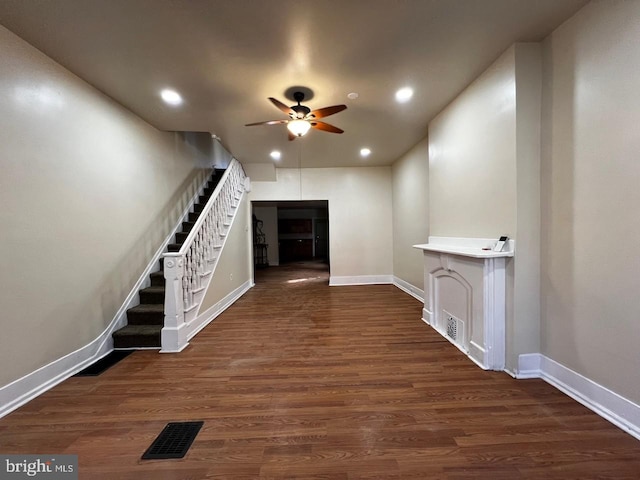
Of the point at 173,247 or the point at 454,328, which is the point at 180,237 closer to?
the point at 173,247

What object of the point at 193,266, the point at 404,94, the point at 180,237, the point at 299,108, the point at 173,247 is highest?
the point at 404,94

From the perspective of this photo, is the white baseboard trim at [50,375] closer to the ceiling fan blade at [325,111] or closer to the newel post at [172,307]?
the newel post at [172,307]

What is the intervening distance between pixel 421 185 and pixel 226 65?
340 cm

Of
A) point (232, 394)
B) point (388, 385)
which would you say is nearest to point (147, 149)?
point (232, 394)

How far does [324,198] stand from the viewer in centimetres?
577

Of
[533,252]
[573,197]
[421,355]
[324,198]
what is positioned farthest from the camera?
[324,198]

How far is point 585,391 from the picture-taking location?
5.59 feet

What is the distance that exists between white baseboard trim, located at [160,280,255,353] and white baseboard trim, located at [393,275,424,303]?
3.38 metres

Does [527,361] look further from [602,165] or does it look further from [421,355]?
[602,165]

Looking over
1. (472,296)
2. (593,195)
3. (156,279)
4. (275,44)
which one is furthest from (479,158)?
(156,279)

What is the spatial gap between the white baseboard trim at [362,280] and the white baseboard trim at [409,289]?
8.8 inches

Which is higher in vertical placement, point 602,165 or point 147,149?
point 147,149

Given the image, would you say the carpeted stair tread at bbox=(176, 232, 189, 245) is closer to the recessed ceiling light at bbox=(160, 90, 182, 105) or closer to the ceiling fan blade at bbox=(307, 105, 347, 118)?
the recessed ceiling light at bbox=(160, 90, 182, 105)

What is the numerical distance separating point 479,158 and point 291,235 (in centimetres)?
967
